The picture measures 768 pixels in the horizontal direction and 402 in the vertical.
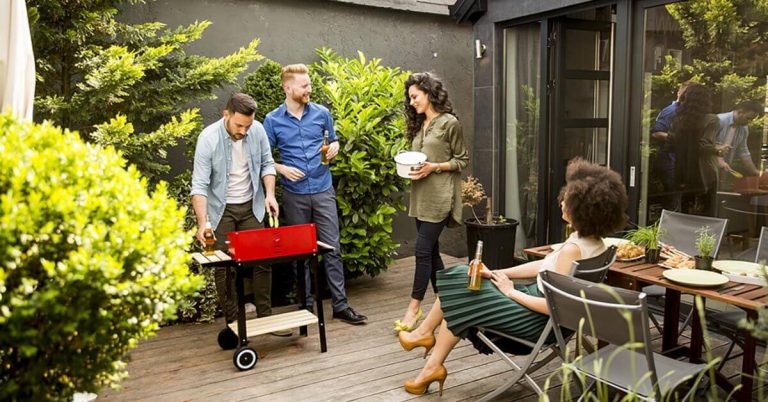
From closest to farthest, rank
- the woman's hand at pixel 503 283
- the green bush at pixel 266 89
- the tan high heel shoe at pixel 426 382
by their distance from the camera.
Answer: the woman's hand at pixel 503 283, the tan high heel shoe at pixel 426 382, the green bush at pixel 266 89

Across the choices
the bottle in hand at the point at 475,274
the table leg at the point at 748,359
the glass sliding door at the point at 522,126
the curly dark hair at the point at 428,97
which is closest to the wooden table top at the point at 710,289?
the table leg at the point at 748,359

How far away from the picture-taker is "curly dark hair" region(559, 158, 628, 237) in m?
3.30

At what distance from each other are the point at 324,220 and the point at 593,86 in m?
2.97

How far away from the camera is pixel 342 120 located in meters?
5.64

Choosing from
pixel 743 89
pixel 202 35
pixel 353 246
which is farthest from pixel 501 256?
pixel 202 35

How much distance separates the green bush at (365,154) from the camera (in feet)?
18.8

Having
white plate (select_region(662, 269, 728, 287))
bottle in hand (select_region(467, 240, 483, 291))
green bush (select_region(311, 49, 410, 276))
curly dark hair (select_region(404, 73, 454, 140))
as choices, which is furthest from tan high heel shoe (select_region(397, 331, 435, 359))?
green bush (select_region(311, 49, 410, 276))

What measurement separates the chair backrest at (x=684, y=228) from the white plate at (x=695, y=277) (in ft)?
2.69

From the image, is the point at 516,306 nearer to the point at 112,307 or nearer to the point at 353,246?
the point at 112,307

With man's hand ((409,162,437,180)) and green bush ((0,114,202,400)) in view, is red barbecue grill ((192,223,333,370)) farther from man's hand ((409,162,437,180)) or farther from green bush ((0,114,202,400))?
green bush ((0,114,202,400))

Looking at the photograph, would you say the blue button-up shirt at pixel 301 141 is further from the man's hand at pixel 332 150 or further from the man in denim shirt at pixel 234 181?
the man in denim shirt at pixel 234 181

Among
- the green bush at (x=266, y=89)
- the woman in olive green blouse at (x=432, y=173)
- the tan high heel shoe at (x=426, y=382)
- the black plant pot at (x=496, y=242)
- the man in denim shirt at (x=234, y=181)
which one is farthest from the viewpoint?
the black plant pot at (x=496, y=242)

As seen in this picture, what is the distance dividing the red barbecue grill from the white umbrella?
1386mm

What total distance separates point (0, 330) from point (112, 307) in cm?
32
